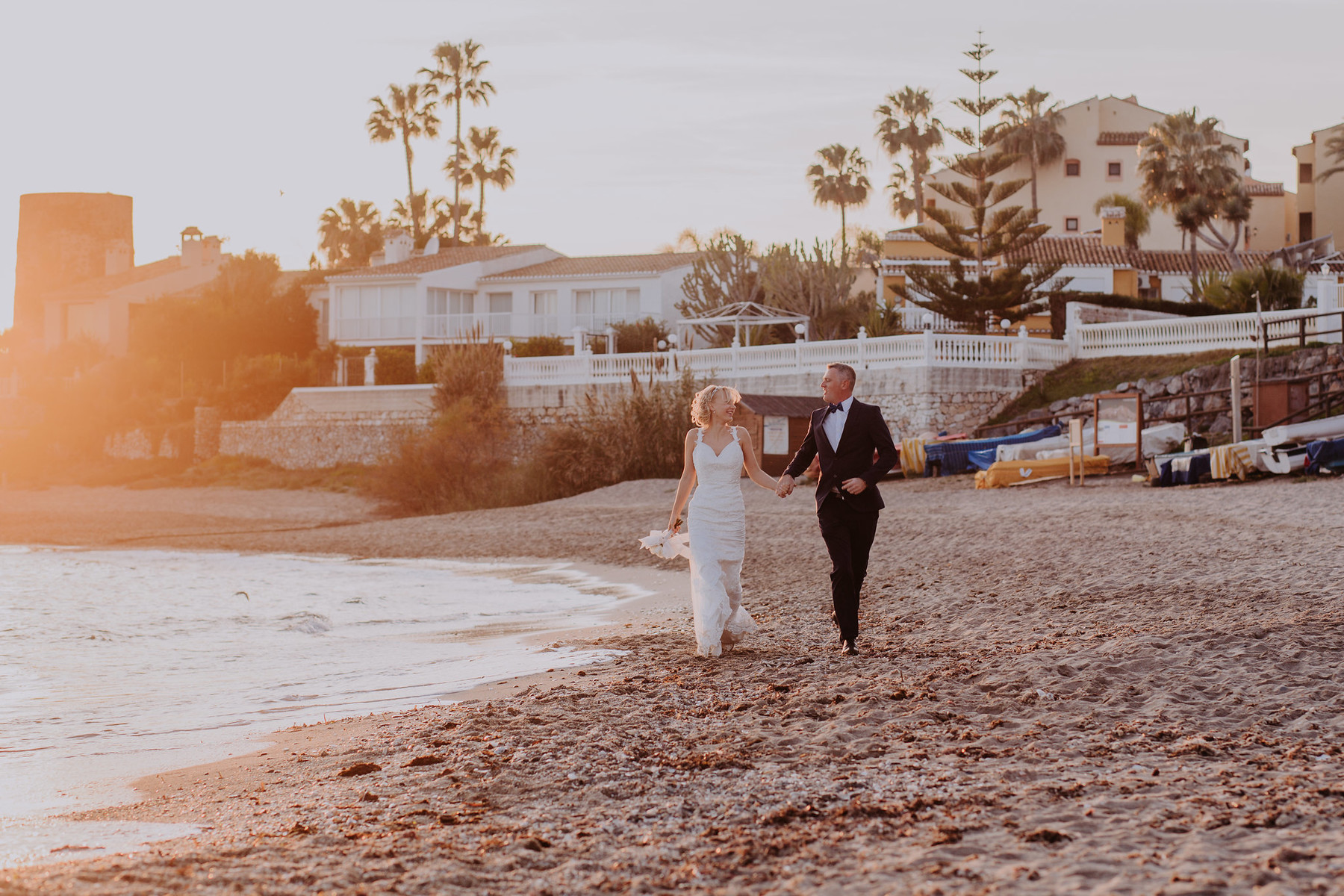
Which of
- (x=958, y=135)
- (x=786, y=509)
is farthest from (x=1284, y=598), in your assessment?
(x=958, y=135)

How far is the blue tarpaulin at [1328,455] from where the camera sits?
56.7 ft

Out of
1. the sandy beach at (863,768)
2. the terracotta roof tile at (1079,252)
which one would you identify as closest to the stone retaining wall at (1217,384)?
the sandy beach at (863,768)

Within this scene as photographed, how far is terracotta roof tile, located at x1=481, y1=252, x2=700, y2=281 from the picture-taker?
4325 cm

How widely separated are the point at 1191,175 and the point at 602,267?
2128 cm

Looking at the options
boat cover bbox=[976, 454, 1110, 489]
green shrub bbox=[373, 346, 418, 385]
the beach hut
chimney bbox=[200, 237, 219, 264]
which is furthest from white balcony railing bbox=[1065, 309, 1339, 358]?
chimney bbox=[200, 237, 219, 264]

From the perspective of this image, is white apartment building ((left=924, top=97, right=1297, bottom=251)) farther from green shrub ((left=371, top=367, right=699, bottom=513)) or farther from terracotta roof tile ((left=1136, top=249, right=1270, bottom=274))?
green shrub ((left=371, top=367, right=699, bottom=513))

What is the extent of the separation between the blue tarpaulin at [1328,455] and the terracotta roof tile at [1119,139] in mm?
40978

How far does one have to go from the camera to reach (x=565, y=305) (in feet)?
144

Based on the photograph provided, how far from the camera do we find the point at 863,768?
4535 millimetres

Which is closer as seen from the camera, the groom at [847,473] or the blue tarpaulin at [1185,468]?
the groom at [847,473]

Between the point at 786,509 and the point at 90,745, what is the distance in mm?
14534

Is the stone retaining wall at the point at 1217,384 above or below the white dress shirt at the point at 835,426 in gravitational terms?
above

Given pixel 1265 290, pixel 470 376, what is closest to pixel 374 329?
pixel 470 376

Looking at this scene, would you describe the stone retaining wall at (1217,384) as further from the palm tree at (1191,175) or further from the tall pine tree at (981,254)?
the palm tree at (1191,175)
